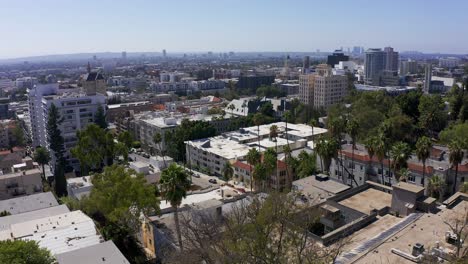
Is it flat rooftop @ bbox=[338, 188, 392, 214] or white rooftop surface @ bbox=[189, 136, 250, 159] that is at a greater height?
flat rooftop @ bbox=[338, 188, 392, 214]

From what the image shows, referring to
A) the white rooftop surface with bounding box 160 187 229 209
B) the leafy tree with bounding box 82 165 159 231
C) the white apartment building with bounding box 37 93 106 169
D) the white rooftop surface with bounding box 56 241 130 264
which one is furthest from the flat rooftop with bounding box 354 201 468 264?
the white apartment building with bounding box 37 93 106 169

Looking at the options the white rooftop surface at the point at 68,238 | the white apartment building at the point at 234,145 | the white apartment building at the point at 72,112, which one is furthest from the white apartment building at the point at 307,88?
the white rooftop surface at the point at 68,238

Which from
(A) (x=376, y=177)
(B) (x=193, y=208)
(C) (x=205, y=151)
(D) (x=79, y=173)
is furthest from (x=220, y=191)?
(D) (x=79, y=173)

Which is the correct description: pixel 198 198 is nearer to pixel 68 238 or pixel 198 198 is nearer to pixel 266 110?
pixel 68 238

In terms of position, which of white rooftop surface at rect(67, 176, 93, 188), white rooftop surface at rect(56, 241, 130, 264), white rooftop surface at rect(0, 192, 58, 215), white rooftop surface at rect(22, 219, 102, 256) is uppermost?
white rooftop surface at rect(56, 241, 130, 264)

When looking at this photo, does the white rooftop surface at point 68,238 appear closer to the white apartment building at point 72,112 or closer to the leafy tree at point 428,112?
the white apartment building at point 72,112

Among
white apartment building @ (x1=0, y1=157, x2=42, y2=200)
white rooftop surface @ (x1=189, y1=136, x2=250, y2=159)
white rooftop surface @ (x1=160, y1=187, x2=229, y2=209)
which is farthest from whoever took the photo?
white rooftop surface @ (x1=189, y1=136, x2=250, y2=159)

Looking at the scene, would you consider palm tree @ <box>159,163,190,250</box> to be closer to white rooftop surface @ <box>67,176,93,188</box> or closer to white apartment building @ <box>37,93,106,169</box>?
white rooftop surface @ <box>67,176,93,188</box>

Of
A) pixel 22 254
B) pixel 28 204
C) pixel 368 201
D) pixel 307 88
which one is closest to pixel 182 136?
pixel 28 204
